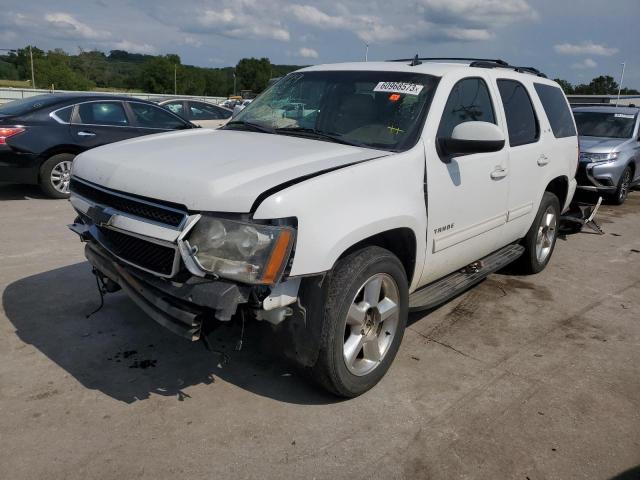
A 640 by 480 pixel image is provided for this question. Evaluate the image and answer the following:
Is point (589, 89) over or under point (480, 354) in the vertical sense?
over

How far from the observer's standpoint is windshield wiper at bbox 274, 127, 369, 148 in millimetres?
3468

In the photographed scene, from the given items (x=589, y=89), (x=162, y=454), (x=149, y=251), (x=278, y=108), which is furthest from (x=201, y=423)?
(x=589, y=89)

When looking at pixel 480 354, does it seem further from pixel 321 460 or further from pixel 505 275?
pixel 505 275

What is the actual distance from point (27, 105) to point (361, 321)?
7.35 meters

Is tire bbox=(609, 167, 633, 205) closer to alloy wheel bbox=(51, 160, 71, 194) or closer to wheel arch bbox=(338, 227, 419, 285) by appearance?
wheel arch bbox=(338, 227, 419, 285)

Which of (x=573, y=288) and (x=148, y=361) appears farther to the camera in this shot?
(x=573, y=288)

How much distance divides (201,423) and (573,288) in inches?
159

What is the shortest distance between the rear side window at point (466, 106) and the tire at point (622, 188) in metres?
6.84

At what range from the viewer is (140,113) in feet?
30.3

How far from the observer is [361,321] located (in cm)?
312

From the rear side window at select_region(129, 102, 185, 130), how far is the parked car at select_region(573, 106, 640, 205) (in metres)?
7.01

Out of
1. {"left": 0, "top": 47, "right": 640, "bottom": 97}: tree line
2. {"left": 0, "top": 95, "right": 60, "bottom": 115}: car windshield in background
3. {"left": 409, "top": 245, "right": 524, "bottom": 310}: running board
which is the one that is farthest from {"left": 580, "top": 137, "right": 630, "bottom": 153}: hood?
{"left": 0, "top": 47, "right": 640, "bottom": 97}: tree line

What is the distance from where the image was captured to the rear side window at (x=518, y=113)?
4.45 m

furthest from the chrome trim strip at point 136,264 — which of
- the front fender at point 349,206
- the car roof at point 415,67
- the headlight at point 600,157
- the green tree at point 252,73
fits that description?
the green tree at point 252,73
